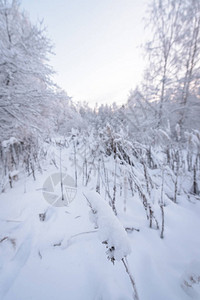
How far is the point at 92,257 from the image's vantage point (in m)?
0.62

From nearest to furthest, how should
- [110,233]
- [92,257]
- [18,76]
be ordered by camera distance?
[110,233] → [92,257] → [18,76]

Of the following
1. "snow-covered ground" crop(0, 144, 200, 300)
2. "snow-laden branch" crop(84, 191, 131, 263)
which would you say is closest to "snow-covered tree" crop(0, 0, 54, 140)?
"snow-covered ground" crop(0, 144, 200, 300)

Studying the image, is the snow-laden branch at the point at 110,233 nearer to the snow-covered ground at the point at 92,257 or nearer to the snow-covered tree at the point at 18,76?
the snow-covered ground at the point at 92,257

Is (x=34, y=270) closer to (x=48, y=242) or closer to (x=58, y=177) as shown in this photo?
(x=48, y=242)

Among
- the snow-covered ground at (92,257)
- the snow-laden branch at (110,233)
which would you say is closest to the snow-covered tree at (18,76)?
the snow-covered ground at (92,257)

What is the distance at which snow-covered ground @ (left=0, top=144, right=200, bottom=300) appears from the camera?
0.47 meters

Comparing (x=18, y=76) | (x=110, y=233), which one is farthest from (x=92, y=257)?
(x=18, y=76)

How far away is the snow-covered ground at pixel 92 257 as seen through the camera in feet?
1.54

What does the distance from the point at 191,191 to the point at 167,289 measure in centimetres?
123

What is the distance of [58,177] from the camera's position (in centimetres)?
175

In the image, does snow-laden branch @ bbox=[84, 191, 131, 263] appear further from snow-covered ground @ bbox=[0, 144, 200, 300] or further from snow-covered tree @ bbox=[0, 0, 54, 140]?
snow-covered tree @ bbox=[0, 0, 54, 140]

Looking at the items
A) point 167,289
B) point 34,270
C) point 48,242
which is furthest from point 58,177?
point 167,289

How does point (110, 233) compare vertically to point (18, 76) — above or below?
below

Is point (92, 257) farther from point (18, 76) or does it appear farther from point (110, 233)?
point (18, 76)
